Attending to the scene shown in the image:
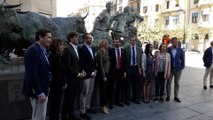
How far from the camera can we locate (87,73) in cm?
525

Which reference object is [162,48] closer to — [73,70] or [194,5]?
[73,70]

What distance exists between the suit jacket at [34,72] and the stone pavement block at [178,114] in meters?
3.24

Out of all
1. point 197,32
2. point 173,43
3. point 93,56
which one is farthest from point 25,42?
point 197,32

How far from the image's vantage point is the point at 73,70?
15.8 ft

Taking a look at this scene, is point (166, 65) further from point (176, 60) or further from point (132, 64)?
point (132, 64)

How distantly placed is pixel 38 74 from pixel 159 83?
4.37 meters

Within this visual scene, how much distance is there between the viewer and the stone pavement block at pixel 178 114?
5.62m

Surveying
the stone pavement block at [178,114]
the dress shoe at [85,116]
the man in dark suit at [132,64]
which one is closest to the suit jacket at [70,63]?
the dress shoe at [85,116]

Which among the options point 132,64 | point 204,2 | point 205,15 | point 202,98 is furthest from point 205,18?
point 132,64

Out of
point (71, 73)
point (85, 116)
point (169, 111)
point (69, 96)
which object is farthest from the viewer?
point (169, 111)

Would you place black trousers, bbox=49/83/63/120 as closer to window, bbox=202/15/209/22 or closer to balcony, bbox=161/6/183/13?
window, bbox=202/15/209/22

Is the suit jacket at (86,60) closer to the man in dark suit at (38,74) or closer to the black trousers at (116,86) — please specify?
the black trousers at (116,86)

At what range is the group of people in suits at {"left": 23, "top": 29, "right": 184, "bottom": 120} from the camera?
3557 millimetres

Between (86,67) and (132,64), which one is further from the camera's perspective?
(132,64)
